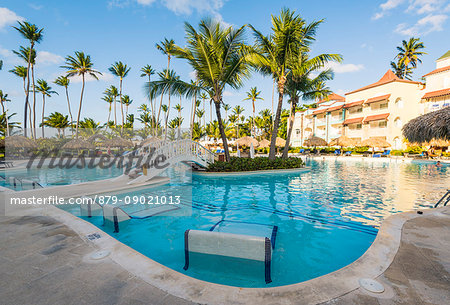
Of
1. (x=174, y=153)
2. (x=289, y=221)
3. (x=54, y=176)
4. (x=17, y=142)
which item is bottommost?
(x=289, y=221)

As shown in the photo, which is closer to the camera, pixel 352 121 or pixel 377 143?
pixel 377 143

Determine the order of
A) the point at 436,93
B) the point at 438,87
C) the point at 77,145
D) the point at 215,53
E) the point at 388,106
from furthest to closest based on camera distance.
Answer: the point at 388,106 → the point at 438,87 → the point at 436,93 → the point at 77,145 → the point at 215,53

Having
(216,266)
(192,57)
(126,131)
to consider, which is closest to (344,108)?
(192,57)

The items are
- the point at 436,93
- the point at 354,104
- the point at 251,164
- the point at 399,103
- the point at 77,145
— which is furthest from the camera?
the point at 354,104

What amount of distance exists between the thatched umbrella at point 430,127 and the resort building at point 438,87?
32.8 meters

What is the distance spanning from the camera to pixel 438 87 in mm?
30734

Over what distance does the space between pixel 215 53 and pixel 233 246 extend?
12.2 metres

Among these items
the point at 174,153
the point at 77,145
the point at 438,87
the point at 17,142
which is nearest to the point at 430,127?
the point at 174,153

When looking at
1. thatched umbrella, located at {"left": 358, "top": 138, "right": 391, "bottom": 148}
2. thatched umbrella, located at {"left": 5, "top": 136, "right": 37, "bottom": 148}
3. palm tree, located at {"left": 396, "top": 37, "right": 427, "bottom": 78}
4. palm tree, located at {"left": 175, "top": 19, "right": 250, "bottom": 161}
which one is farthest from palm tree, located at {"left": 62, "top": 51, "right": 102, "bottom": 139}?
palm tree, located at {"left": 396, "top": 37, "right": 427, "bottom": 78}

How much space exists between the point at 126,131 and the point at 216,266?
5510 centimetres

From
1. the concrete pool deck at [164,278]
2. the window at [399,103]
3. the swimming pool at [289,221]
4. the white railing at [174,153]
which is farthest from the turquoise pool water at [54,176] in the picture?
the window at [399,103]

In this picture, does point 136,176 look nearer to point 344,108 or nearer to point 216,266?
point 216,266

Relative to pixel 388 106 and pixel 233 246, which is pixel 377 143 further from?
pixel 233 246

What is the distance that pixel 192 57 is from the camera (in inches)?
509
